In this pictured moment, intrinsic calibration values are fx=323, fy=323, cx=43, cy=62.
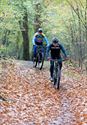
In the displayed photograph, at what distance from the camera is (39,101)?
1044cm

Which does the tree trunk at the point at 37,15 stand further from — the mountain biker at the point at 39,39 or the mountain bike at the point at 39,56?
the mountain biker at the point at 39,39

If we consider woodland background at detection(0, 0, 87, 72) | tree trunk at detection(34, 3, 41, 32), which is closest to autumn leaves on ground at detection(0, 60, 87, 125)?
woodland background at detection(0, 0, 87, 72)

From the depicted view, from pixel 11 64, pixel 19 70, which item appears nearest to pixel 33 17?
pixel 11 64

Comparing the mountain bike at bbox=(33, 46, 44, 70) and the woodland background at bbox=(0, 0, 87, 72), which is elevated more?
the woodland background at bbox=(0, 0, 87, 72)

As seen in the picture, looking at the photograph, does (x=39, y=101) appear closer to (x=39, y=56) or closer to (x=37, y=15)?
(x=39, y=56)

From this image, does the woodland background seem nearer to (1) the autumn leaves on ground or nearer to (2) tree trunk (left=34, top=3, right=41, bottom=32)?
(2) tree trunk (left=34, top=3, right=41, bottom=32)

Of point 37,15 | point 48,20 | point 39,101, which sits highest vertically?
point 37,15

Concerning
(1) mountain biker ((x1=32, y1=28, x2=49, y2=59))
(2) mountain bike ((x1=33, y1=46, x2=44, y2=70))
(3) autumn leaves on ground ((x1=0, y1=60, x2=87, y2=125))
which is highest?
(1) mountain biker ((x1=32, y1=28, x2=49, y2=59))

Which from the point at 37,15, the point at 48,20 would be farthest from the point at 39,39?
the point at 48,20

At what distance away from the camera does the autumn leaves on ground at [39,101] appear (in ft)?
27.2

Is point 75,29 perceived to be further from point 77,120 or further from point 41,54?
point 77,120

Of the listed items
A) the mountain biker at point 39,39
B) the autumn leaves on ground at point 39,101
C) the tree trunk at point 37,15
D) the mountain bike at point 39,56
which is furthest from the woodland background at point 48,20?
the autumn leaves on ground at point 39,101

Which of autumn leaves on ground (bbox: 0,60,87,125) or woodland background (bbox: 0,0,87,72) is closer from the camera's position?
autumn leaves on ground (bbox: 0,60,87,125)

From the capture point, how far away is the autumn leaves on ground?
828 centimetres
